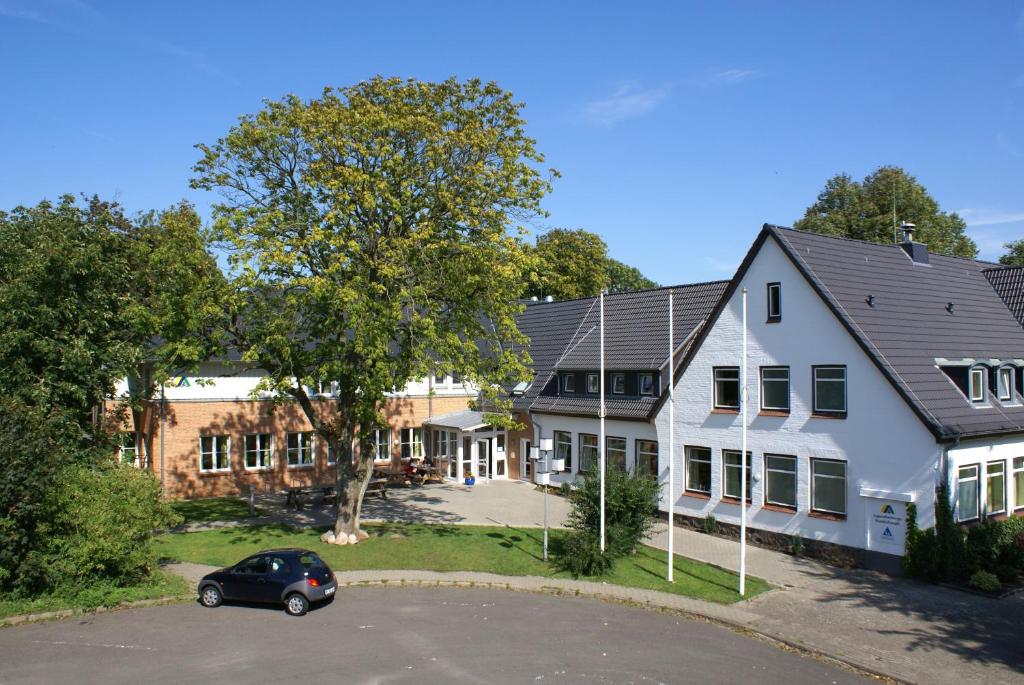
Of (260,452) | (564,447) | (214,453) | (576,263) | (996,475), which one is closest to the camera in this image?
(996,475)

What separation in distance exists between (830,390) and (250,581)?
56.1 feet

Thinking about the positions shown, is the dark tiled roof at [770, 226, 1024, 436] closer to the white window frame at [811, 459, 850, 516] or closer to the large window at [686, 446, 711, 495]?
the white window frame at [811, 459, 850, 516]

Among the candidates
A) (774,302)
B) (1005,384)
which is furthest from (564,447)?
(1005,384)

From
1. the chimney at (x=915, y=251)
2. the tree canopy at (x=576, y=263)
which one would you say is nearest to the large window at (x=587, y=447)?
the chimney at (x=915, y=251)

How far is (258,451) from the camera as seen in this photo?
115 ft

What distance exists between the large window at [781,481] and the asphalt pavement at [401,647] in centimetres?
793

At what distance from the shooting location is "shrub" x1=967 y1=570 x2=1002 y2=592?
64.8 ft

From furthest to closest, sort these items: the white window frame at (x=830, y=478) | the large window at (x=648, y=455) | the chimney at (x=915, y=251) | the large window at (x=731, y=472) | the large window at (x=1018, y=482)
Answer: the large window at (x=648, y=455) → the chimney at (x=915, y=251) → the large window at (x=731, y=472) → the large window at (x=1018, y=482) → the white window frame at (x=830, y=478)

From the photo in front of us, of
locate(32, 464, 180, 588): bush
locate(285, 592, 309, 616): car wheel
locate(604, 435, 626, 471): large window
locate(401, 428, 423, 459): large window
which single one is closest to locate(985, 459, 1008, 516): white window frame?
locate(604, 435, 626, 471): large window

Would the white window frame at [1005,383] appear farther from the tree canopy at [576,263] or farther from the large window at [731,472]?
the tree canopy at [576,263]

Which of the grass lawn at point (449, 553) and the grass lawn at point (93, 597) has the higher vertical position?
the grass lawn at point (93, 597)

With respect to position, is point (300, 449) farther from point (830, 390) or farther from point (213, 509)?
point (830, 390)

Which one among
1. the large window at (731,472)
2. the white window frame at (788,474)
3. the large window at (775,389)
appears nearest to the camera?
the white window frame at (788,474)

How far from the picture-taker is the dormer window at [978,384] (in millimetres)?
23609
